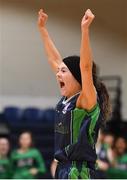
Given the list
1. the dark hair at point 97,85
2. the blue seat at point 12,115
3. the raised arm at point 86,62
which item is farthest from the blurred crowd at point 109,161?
Result: the raised arm at point 86,62

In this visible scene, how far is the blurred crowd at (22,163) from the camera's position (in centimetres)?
604

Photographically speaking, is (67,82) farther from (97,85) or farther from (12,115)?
(12,115)

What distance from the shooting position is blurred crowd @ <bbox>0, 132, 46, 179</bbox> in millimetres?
6035

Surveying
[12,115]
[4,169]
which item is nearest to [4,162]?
[4,169]

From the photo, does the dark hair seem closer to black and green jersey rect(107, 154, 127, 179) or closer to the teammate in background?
the teammate in background

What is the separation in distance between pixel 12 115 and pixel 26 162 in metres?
2.27

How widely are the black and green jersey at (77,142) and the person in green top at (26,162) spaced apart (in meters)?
3.50

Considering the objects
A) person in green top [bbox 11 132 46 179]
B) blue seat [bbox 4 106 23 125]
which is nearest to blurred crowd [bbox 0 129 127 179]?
person in green top [bbox 11 132 46 179]

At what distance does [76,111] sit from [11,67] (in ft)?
19.7

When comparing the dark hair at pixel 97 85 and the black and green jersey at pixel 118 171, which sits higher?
the dark hair at pixel 97 85

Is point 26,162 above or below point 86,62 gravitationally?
below

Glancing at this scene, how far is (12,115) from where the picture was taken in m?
8.27

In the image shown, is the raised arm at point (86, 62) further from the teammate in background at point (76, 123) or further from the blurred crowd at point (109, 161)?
the blurred crowd at point (109, 161)

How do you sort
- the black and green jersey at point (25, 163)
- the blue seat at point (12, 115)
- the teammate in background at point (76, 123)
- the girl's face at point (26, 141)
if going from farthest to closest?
the blue seat at point (12, 115) → the girl's face at point (26, 141) → the black and green jersey at point (25, 163) → the teammate in background at point (76, 123)
